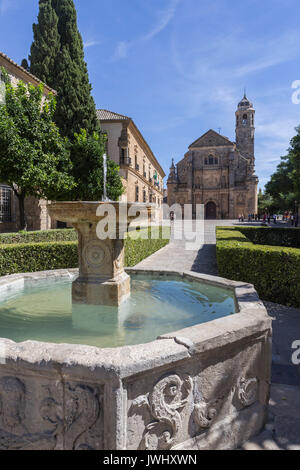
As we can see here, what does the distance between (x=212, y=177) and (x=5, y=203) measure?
37.5 m

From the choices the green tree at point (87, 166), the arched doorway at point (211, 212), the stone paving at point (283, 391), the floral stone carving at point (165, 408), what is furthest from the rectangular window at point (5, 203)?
the arched doorway at point (211, 212)

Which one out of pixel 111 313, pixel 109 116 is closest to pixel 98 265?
pixel 111 313

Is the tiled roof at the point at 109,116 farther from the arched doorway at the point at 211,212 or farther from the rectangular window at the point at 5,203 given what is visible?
the arched doorway at the point at 211,212

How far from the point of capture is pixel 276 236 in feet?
49.7

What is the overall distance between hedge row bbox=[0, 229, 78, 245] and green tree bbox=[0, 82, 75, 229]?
2.76m

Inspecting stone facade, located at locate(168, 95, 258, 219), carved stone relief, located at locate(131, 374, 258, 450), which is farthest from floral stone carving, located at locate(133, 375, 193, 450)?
stone facade, located at locate(168, 95, 258, 219)

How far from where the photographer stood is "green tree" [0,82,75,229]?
40.0ft

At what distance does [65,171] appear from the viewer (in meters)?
14.9

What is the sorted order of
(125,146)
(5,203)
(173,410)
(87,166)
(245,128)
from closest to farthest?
(173,410) → (5,203) → (87,166) → (125,146) → (245,128)

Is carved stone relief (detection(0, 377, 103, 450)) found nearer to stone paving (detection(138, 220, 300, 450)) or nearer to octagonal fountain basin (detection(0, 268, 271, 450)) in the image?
octagonal fountain basin (detection(0, 268, 271, 450))

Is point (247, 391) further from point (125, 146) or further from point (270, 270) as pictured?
point (125, 146)

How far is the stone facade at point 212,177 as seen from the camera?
45.9 meters

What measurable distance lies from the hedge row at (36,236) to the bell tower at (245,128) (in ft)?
152

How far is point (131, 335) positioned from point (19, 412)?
49.3 inches
